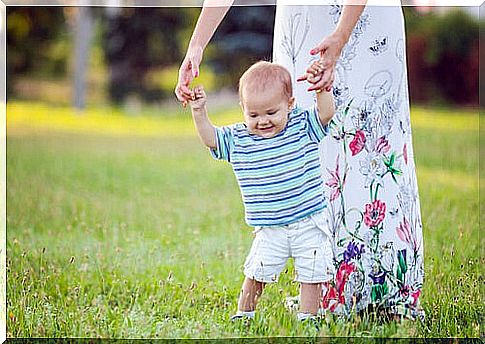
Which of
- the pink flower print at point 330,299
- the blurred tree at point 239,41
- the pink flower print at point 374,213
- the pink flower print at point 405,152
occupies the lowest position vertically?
the pink flower print at point 330,299

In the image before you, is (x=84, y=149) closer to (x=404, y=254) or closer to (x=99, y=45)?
(x=99, y=45)

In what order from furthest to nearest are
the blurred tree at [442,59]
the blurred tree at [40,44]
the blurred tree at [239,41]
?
the blurred tree at [40,44]
the blurred tree at [239,41]
the blurred tree at [442,59]

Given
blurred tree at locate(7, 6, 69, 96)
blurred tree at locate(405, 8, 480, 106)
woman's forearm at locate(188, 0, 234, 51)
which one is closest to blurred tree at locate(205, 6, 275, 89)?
blurred tree at locate(405, 8, 480, 106)

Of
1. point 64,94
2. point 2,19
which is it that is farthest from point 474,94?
point 2,19

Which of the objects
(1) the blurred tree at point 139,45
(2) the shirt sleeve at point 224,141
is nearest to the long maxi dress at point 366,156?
(2) the shirt sleeve at point 224,141

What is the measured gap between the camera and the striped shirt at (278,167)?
7.41 ft

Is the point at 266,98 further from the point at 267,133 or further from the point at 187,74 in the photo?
the point at 187,74

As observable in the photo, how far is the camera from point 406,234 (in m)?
2.42

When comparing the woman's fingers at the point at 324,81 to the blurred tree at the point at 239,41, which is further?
the blurred tree at the point at 239,41

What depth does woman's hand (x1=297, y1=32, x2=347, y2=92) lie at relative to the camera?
2.21m

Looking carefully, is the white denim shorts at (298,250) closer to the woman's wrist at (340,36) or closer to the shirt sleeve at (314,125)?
the shirt sleeve at (314,125)

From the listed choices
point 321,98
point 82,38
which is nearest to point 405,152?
point 321,98

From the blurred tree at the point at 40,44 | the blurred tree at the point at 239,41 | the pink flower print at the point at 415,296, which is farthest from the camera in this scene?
the blurred tree at the point at 40,44

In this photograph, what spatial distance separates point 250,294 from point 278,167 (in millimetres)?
360
